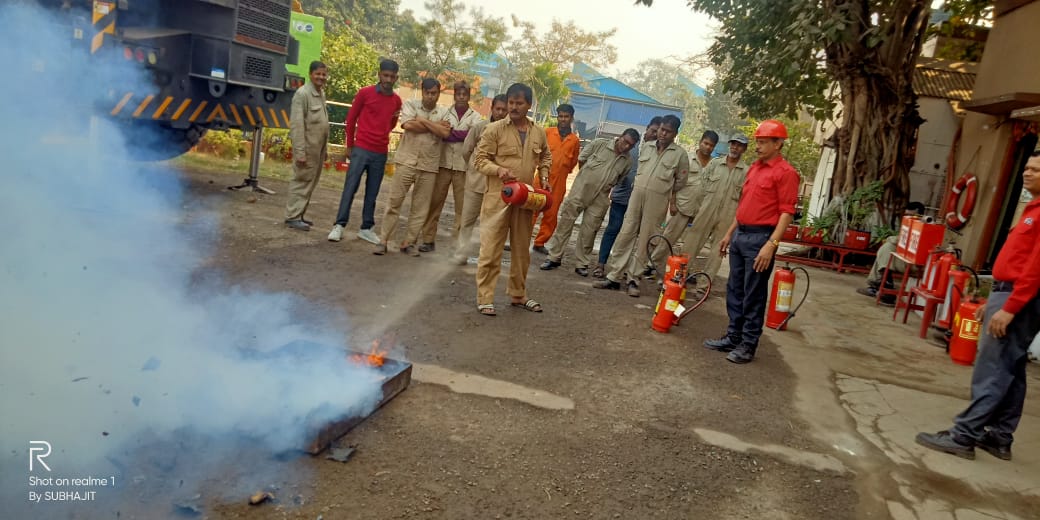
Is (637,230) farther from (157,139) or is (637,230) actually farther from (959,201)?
(959,201)

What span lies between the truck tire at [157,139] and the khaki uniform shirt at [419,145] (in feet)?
9.21

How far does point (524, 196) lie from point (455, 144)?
2.41m

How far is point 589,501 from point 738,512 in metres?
0.71

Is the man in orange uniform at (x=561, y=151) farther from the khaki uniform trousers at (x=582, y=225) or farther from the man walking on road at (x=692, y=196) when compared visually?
the man walking on road at (x=692, y=196)

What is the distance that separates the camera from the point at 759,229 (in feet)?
17.8

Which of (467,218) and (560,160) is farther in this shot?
(560,160)

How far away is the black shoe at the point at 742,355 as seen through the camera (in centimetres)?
555

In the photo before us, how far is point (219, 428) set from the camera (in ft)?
10.3

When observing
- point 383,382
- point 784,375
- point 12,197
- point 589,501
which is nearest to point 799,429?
point 784,375

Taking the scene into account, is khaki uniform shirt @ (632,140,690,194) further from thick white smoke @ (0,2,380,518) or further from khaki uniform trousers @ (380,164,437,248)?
thick white smoke @ (0,2,380,518)

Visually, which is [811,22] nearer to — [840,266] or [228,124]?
[840,266]

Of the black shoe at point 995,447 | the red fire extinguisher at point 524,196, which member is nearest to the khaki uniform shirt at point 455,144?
the red fire extinguisher at point 524,196

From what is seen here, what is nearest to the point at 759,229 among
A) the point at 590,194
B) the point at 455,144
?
the point at 590,194

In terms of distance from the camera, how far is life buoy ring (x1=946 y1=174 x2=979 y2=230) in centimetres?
1136
